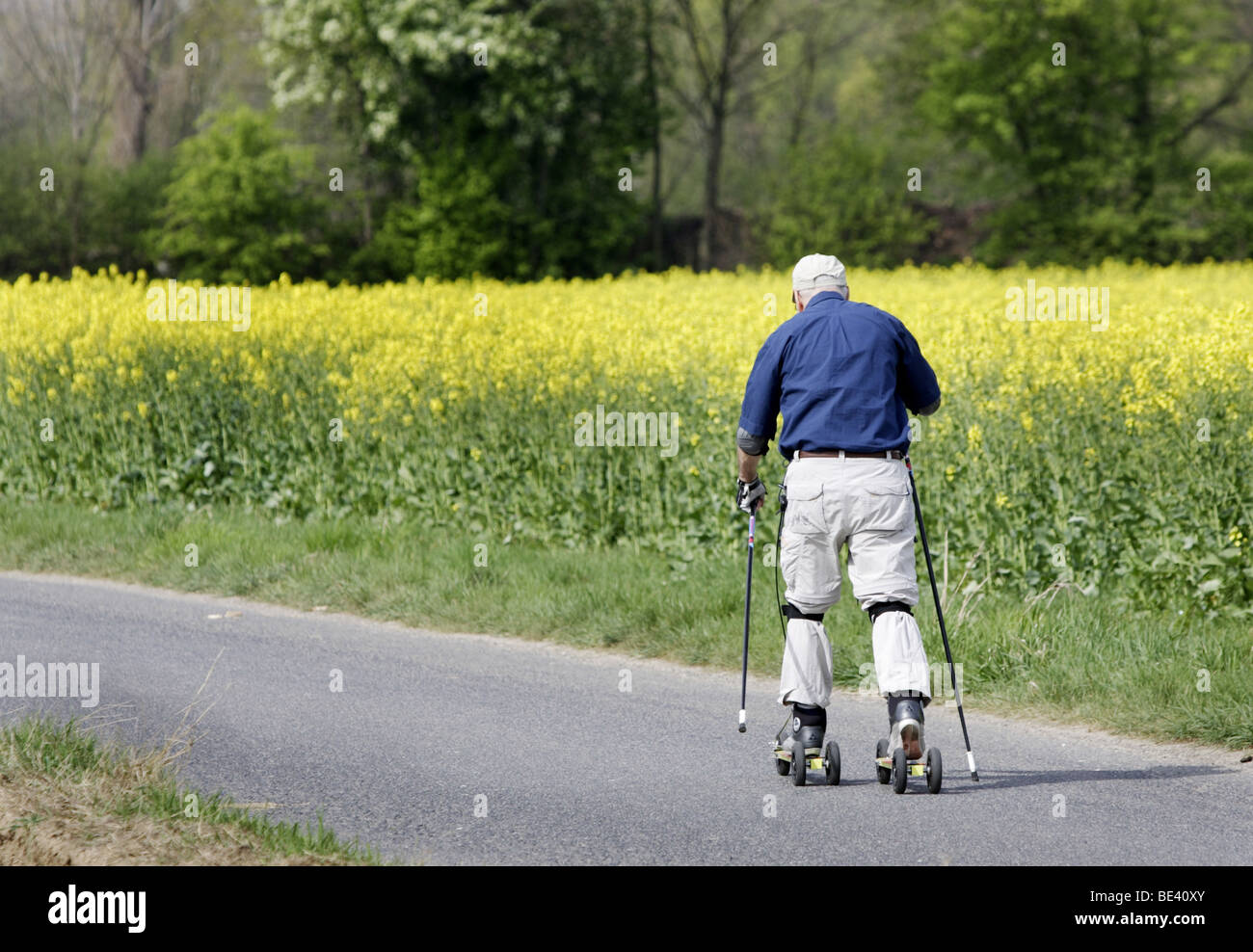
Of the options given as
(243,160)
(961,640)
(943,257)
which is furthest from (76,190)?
(961,640)

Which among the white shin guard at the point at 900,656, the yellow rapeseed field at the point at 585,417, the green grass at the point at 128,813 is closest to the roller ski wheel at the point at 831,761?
the white shin guard at the point at 900,656

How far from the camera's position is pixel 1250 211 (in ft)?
114

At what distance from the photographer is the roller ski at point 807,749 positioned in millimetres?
5578

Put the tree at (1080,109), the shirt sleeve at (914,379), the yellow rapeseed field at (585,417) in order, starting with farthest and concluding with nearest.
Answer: the tree at (1080,109) < the yellow rapeseed field at (585,417) < the shirt sleeve at (914,379)

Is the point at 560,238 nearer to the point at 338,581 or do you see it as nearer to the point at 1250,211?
the point at 1250,211

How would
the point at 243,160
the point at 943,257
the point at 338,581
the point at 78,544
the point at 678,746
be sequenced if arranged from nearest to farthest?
1. the point at 678,746
2. the point at 338,581
3. the point at 78,544
4. the point at 243,160
5. the point at 943,257

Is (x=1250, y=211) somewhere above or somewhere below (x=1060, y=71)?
below

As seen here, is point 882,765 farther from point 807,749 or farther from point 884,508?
point 884,508

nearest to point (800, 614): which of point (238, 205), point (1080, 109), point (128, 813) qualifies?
point (128, 813)

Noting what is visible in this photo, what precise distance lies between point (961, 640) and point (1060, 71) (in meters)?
31.6

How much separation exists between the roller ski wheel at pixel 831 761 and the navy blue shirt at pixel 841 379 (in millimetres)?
1151

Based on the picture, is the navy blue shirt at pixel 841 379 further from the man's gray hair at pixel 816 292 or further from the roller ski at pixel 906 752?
the roller ski at pixel 906 752

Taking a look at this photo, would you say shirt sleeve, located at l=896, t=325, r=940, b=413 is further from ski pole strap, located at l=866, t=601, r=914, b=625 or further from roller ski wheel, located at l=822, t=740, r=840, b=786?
roller ski wheel, located at l=822, t=740, r=840, b=786

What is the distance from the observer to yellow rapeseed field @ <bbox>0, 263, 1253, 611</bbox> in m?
8.38
